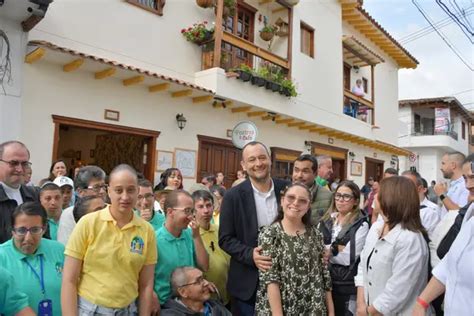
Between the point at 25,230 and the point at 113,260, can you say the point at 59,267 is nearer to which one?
the point at 25,230

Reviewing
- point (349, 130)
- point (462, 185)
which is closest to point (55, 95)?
point (462, 185)

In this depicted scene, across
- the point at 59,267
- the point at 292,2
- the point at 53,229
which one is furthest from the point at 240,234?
the point at 292,2

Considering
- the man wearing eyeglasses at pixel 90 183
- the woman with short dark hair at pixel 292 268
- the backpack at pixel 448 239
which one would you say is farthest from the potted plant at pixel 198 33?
the backpack at pixel 448 239

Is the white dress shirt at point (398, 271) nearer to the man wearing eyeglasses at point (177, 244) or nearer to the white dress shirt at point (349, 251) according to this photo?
the white dress shirt at point (349, 251)

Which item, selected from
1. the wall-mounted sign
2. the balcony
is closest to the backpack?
the wall-mounted sign

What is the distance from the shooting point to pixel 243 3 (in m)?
10.6

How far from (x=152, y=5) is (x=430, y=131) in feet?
80.0

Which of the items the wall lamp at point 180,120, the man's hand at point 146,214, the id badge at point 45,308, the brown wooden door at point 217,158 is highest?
the wall lamp at point 180,120

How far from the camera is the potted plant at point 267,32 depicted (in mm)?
10859

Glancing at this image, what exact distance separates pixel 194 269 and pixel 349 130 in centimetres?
1144

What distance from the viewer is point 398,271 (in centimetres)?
261

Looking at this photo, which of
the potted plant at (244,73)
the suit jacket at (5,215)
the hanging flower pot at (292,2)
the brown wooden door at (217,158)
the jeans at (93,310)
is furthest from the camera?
the hanging flower pot at (292,2)

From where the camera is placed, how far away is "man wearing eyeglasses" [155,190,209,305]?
3.04 meters

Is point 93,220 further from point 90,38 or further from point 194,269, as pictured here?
point 90,38
